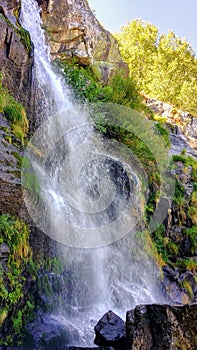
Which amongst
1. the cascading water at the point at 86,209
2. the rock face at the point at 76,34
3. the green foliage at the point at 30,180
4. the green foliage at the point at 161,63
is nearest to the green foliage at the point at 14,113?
the cascading water at the point at 86,209

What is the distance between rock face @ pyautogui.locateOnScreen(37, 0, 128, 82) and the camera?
11.9m

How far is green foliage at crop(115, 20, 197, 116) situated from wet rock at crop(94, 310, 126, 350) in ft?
71.3

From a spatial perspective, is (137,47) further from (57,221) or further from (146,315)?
(146,315)

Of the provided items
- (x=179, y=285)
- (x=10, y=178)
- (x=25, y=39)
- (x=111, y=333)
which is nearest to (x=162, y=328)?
(x=111, y=333)

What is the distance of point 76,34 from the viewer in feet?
41.0

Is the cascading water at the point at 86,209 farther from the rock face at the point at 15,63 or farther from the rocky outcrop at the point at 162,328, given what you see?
the rocky outcrop at the point at 162,328

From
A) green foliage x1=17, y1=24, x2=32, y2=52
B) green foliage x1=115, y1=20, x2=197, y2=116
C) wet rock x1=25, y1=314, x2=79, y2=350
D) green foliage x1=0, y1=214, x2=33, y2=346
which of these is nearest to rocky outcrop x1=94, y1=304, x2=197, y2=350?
wet rock x1=25, y1=314, x2=79, y2=350

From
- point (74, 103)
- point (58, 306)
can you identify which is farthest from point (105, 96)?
point (58, 306)

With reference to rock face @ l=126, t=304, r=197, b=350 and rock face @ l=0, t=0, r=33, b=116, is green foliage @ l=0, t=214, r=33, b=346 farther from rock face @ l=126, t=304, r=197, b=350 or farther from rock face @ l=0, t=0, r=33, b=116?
rock face @ l=0, t=0, r=33, b=116

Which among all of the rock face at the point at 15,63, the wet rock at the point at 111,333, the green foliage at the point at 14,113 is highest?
the rock face at the point at 15,63

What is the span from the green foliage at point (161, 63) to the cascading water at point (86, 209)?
17.0m

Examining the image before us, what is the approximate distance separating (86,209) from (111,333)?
2.96 m

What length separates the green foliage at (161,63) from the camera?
2488 centimetres

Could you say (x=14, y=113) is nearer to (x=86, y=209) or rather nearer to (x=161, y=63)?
(x=86, y=209)
